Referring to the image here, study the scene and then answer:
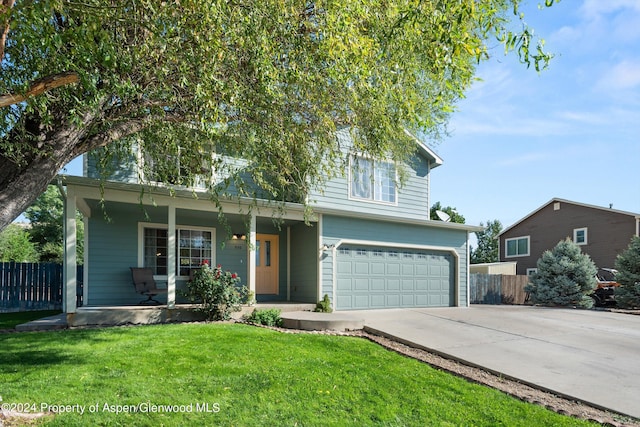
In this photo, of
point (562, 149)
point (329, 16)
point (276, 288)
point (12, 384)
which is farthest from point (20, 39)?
point (562, 149)

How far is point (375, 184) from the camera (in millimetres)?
13859

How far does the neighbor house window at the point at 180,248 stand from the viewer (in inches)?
444

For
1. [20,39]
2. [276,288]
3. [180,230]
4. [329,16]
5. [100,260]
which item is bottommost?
[276,288]

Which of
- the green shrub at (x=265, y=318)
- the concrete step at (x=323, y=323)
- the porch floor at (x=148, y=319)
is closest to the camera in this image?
the porch floor at (x=148, y=319)

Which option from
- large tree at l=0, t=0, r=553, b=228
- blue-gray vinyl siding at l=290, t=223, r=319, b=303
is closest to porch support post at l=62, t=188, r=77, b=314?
large tree at l=0, t=0, r=553, b=228

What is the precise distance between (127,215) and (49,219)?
15.8m

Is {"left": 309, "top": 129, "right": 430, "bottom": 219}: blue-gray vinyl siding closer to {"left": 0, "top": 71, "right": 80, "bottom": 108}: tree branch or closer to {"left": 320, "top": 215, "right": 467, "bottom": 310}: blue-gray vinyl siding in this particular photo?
{"left": 320, "top": 215, "right": 467, "bottom": 310}: blue-gray vinyl siding

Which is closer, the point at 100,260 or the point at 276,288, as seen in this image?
the point at 100,260

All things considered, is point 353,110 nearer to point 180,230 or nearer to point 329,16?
point 329,16

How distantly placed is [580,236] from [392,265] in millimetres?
16498

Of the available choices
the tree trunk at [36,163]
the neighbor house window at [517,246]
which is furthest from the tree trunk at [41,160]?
the neighbor house window at [517,246]

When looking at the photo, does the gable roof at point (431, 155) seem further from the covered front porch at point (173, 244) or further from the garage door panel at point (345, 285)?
the garage door panel at point (345, 285)

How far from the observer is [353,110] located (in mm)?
6387

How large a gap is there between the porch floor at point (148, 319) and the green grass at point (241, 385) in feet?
4.58
